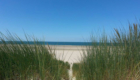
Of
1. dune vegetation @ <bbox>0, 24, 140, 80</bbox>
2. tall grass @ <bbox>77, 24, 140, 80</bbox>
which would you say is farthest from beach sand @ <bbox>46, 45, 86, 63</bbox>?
tall grass @ <bbox>77, 24, 140, 80</bbox>

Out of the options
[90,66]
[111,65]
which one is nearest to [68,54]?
[90,66]

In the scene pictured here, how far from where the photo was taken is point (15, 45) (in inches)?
101

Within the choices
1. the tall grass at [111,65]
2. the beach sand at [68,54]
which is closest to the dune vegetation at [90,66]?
the tall grass at [111,65]

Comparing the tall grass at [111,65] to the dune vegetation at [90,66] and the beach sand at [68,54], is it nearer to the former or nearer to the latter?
the dune vegetation at [90,66]

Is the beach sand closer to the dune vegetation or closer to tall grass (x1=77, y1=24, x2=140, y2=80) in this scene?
the dune vegetation

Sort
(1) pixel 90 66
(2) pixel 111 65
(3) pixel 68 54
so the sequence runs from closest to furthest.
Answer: (2) pixel 111 65 < (1) pixel 90 66 < (3) pixel 68 54

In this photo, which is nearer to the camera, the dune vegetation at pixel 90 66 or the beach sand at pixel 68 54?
the dune vegetation at pixel 90 66

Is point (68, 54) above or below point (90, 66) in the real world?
below

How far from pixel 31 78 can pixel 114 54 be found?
5.01 feet

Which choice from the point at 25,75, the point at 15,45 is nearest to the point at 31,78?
the point at 25,75

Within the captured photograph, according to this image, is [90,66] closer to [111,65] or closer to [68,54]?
[111,65]

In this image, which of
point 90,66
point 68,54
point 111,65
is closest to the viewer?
point 111,65

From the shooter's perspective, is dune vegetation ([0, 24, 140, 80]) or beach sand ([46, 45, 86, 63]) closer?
dune vegetation ([0, 24, 140, 80])

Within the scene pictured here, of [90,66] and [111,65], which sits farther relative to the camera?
[90,66]
